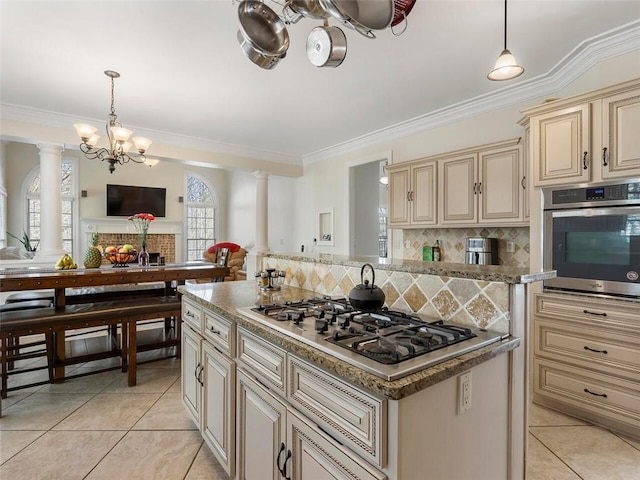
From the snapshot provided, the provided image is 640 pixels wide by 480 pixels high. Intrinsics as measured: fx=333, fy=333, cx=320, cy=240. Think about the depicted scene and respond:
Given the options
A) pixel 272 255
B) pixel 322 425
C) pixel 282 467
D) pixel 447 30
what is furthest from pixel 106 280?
pixel 447 30

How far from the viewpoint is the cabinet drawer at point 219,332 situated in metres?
1.58

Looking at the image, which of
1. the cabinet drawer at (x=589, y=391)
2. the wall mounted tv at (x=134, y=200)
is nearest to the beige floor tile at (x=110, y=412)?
the cabinet drawer at (x=589, y=391)

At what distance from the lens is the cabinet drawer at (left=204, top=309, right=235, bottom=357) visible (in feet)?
5.17

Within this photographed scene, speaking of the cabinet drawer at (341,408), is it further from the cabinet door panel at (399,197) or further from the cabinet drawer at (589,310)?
the cabinet door panel at (399,197)

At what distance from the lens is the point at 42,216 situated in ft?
13.7

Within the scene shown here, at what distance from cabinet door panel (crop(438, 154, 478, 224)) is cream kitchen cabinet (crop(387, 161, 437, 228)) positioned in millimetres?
116

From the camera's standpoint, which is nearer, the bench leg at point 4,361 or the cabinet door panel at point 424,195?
the bench leg at point 4,361

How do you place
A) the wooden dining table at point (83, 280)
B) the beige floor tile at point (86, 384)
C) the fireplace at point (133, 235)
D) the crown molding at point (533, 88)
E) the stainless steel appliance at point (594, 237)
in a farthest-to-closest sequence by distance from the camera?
the fireplace at point (133, 235) < the beige floor tile at point (86, 384) < the wooden dining table at point (83, 280) < the crown molding at point (533, 88) < the stainless steel appliance at point (594, 237)

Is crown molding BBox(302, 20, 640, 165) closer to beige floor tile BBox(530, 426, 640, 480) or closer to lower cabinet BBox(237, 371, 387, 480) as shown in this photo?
beige floor tile BBox(530, 426, 640, 480)

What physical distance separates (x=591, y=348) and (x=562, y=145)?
4.55ft

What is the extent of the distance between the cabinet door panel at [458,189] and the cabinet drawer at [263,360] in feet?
8.78

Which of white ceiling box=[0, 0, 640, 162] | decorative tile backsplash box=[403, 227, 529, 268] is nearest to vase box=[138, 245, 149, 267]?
white ceiling box=[0, 0, 640, 162]

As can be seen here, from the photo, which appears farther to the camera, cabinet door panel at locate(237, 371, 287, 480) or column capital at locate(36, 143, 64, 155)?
column capital at locate(36, 143, 64, 155)

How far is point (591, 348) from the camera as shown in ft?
7.18
